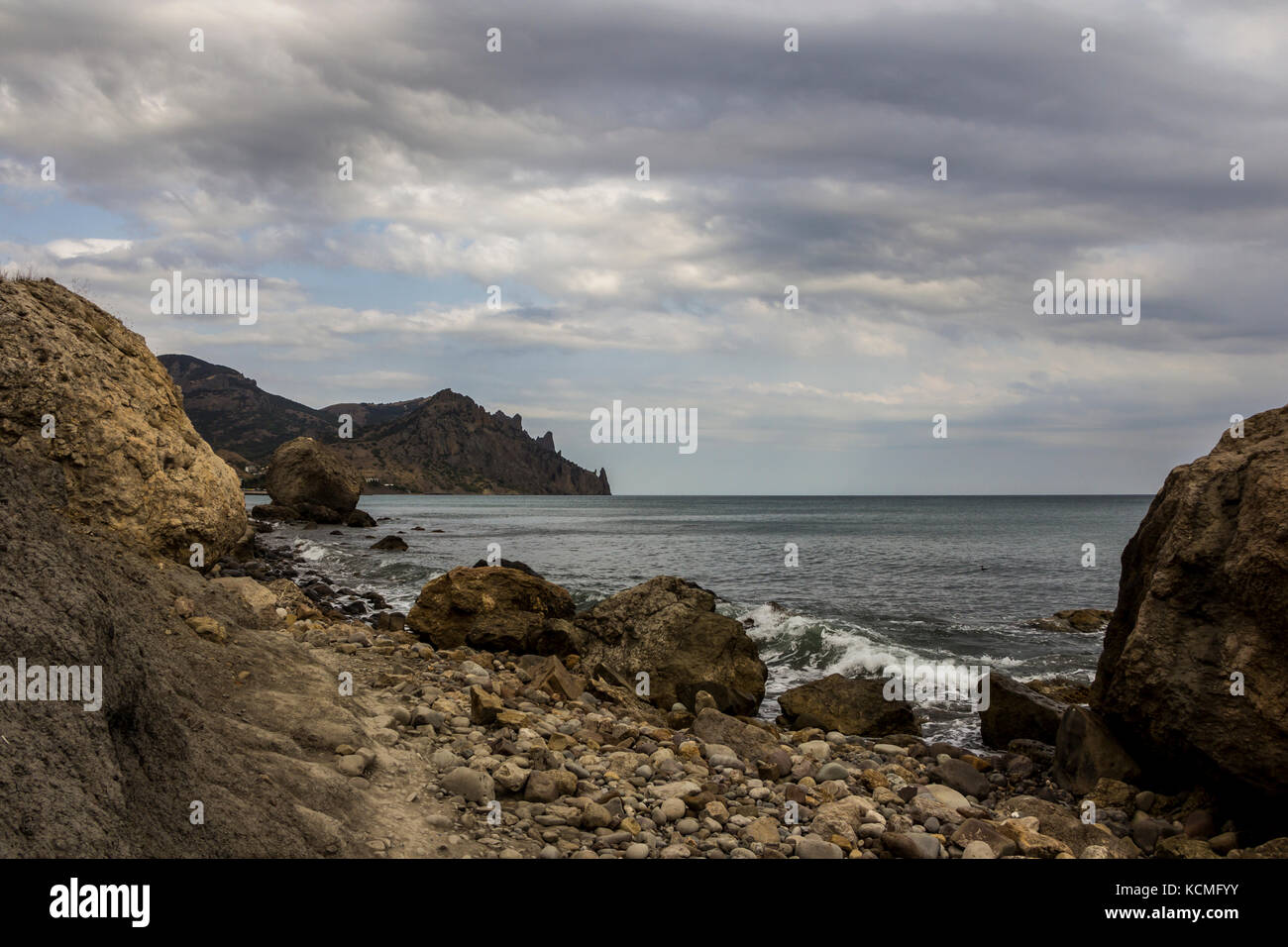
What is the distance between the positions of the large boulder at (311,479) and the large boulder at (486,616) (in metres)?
53.2

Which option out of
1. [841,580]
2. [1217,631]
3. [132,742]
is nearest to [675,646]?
[1217,631]

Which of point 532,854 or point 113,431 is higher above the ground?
point 113,431

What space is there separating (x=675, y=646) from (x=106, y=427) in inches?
382

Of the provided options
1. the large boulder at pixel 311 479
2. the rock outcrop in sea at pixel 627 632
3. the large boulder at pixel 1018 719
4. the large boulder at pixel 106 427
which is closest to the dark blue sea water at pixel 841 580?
the large boulder at pixel 1018 719

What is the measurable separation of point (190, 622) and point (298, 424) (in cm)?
18184

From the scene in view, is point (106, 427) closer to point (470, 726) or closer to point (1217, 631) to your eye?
point (470, 726)

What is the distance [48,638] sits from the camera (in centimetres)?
443

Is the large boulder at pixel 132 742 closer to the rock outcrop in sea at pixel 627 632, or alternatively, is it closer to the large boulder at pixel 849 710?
the rock outcrop in sea at pixel 627 632

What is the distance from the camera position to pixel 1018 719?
12.7 m

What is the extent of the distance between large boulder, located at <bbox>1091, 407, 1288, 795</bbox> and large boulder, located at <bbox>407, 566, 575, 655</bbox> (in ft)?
31.4

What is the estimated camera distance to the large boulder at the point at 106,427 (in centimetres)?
793
